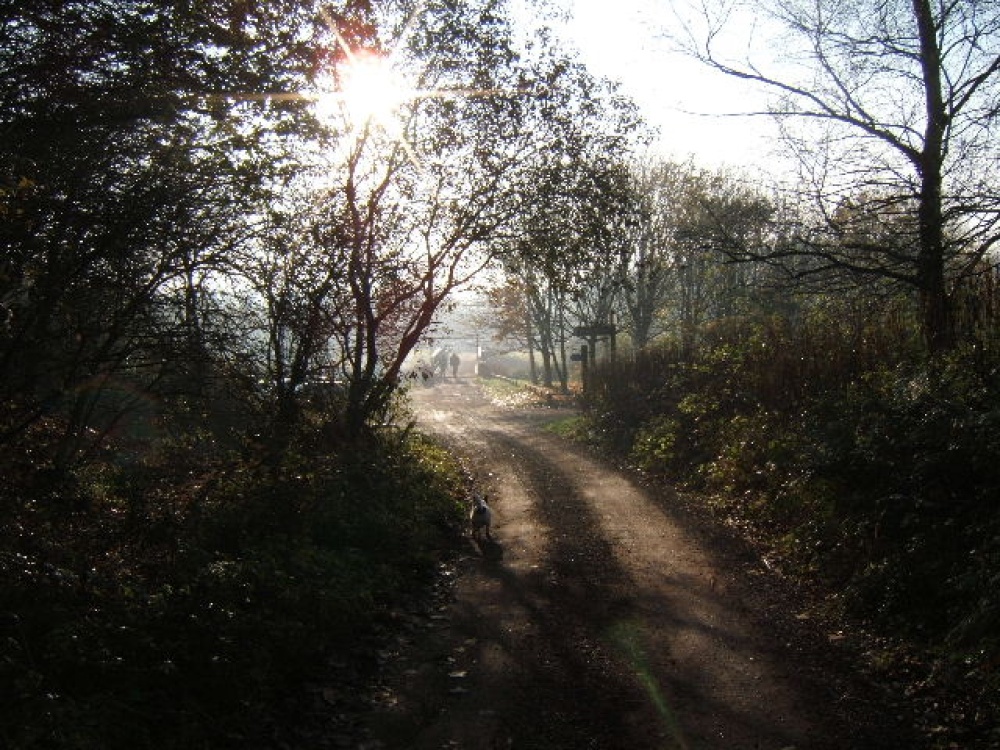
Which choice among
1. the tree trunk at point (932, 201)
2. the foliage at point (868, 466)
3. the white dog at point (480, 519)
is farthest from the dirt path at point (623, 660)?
the tree trunk at point (932, 201)

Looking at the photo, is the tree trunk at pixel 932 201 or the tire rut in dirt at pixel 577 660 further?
the tree trunk at pixel 932 201

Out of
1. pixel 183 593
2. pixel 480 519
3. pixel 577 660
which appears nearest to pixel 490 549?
pixel 480 519

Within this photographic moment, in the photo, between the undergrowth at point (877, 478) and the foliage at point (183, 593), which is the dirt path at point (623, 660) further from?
the foliage at point (183, 593)

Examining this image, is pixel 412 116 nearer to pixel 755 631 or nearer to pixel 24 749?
pixel 755 631

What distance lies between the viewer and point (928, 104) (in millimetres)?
10922

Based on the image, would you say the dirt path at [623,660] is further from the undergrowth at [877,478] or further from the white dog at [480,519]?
the undergrowth at [877,478]

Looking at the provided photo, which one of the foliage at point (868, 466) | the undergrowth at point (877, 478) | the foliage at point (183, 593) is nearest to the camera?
the foliage at point (183, 593)

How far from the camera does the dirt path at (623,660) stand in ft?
16.0

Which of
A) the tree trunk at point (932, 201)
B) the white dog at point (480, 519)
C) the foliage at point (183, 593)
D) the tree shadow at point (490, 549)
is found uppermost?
the tree trunk at point (932, 201)

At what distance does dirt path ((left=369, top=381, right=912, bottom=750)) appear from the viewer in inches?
192

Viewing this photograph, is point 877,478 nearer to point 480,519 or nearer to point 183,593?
point 480,519

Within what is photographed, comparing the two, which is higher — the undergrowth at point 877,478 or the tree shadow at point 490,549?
the undergrowth at point 877,478

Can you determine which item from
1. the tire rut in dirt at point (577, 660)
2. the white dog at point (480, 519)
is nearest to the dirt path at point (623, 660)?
the tire rut in dirt at point (577, 660)

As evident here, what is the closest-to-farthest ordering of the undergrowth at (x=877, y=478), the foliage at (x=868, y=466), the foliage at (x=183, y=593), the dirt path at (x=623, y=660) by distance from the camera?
the foliage at (x=183, y=593)
the dirt path at (x=623, y=660)
the undergrowth at (x=877, y=478)
the foliage at (x=868, y=466)
